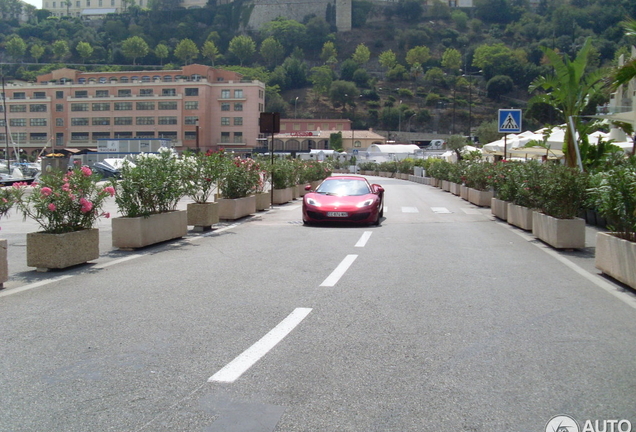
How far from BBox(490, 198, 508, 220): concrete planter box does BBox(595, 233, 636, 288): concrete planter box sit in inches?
378

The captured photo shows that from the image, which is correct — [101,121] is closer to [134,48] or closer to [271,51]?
[134,48]

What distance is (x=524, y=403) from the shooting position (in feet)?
14.6

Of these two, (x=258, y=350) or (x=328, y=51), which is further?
(x=328, y=51)

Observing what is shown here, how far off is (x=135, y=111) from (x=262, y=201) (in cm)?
7698

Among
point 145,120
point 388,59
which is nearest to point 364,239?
point 145,120

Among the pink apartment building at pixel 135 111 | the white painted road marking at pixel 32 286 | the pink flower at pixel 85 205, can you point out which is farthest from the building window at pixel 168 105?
the white painted road marking at pixel 32 286

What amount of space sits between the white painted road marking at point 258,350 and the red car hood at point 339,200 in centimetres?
1007

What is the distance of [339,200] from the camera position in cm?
1761

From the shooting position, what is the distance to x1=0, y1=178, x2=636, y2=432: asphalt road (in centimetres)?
426

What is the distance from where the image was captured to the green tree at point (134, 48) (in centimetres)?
16762

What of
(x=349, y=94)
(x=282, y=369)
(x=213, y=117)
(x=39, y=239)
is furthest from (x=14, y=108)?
(x=282, y=369)

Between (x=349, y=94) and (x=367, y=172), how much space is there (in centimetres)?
6906

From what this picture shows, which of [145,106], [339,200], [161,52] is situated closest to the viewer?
[339,200]

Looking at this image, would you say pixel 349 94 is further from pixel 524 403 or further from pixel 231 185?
pixel 524 403
